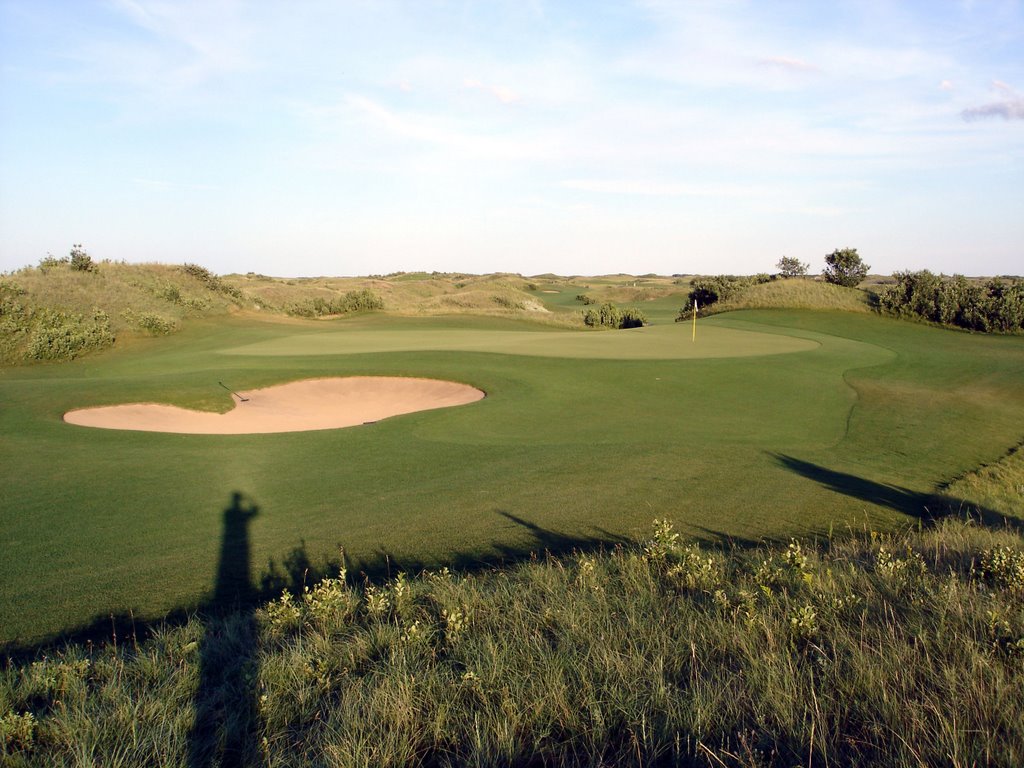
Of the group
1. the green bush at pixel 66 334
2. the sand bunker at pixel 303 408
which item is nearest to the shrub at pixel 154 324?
the green bush at pixel 66 334

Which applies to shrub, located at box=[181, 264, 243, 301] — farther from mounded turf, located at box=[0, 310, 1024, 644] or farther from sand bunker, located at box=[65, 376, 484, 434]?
sand bunker, located at box=[65, 376, 484, 434]

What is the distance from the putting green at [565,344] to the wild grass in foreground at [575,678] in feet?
61.3

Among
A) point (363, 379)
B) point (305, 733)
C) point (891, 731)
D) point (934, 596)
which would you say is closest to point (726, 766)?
point (891, 731)

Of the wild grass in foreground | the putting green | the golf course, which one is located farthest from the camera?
the putting green

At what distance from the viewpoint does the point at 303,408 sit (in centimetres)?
1894

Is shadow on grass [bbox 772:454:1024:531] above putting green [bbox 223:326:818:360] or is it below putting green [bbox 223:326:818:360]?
below

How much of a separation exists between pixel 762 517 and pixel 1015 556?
3.64 m

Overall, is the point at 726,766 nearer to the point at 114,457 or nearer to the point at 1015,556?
the point at 1015,556

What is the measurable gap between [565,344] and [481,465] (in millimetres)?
17343

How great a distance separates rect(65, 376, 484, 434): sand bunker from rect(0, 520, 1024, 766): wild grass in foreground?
38.3 feet

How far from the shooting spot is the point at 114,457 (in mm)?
11922

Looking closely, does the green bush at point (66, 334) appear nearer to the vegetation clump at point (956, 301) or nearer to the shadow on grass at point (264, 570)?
the shadow on grass at point (264, 570)

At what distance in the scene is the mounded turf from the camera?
7.85 metres

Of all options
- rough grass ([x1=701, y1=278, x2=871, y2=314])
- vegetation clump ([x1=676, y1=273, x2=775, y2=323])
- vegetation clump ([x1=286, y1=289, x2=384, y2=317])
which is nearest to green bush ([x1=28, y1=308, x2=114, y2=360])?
vegetation clump ([x1=286, y1=289, x2=384, y2=317])
